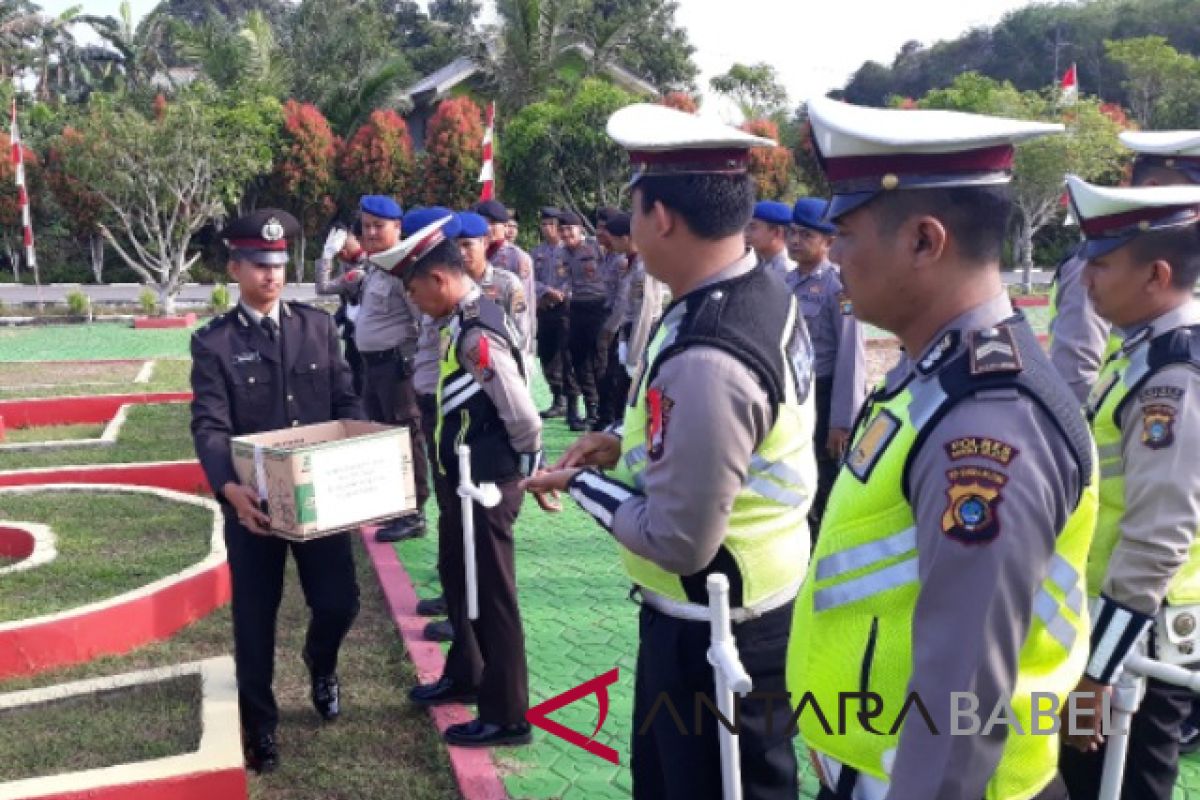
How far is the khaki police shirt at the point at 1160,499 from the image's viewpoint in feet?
8.30

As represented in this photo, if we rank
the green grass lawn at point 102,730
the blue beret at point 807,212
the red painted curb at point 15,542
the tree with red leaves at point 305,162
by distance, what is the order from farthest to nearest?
the tree with red leaves at point 305,162
the red painted curb at point 15,542
the blue beret at point 807,212
the green grass lawn at point 102,730

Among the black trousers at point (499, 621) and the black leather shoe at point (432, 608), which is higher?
the black trousers at point (499, 621)

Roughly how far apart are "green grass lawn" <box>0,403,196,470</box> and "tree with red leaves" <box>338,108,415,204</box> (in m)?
18.9

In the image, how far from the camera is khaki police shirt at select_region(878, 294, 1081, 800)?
1.44m

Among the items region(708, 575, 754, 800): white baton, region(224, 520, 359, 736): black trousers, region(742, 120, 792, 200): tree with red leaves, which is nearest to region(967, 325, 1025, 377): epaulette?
region(708, 575, 754, 800): white baton

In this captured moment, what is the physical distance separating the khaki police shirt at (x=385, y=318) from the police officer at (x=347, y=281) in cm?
62

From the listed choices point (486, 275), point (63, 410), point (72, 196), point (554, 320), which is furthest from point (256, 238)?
point (72, 196)

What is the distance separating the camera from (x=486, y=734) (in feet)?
13.1

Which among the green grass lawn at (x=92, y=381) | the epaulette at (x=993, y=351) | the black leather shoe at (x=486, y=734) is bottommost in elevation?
the green grass lawn at (x=92, y=381)

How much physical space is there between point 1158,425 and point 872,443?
4.30 feet

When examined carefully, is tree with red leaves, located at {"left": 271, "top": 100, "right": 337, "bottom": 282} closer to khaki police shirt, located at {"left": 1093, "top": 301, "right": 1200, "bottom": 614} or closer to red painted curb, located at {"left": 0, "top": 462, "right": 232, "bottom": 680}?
red painted curb, located at {"left": 0, "top": 462, "right": 232, "bottom": 680}

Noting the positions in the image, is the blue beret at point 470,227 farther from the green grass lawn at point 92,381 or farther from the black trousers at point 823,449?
the green grass lawn at point 92,381

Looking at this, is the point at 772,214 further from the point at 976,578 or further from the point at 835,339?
the point at 976,578

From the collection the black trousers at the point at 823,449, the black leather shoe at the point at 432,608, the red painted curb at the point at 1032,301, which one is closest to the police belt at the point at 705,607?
the black leather shoe at the point at 432,608
